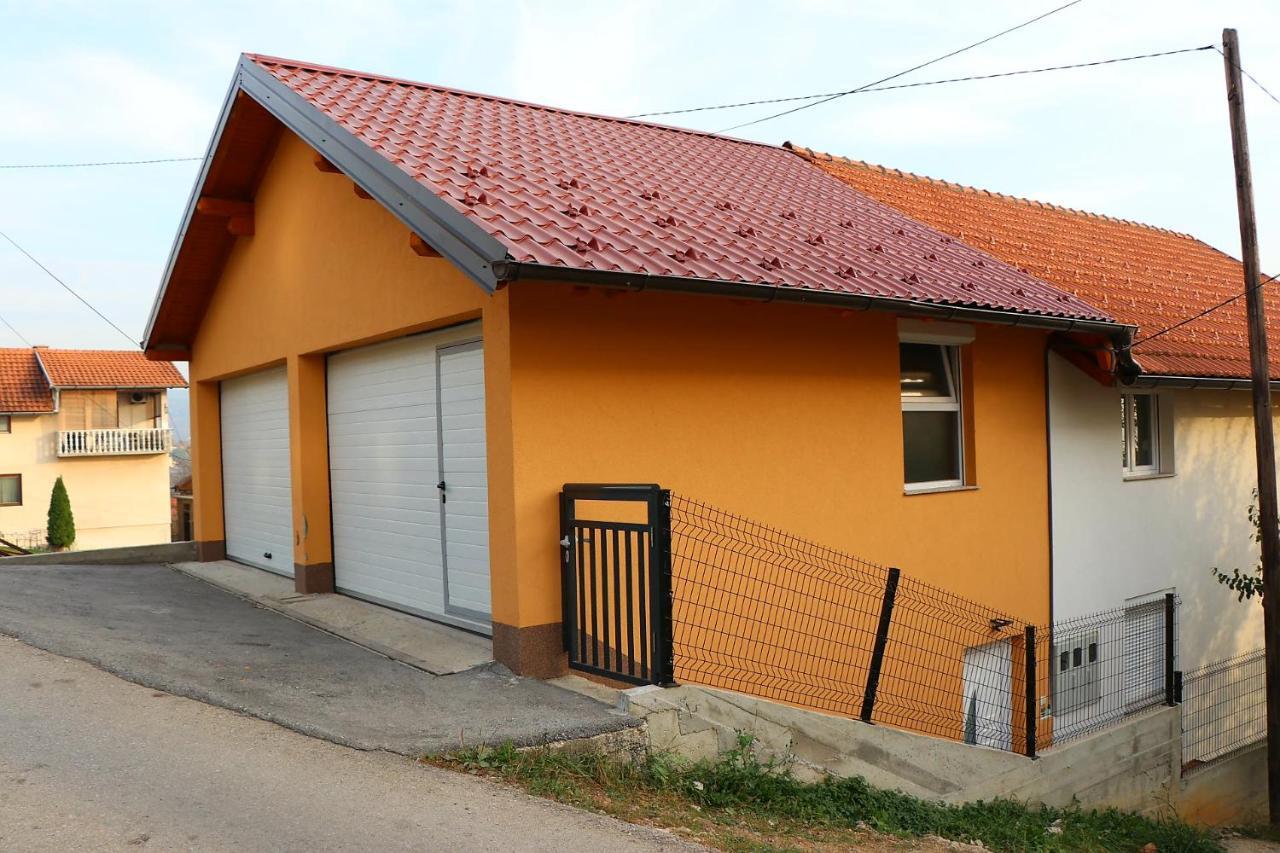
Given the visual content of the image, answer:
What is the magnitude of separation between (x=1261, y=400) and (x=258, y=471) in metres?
10.3

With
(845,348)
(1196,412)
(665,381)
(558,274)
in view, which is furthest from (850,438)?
(1196,412)

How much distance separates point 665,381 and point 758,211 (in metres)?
2.70

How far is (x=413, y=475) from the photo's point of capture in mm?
8258

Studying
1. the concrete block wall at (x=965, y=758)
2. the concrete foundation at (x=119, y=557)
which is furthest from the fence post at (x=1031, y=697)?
the concrete foundation at (x=119, y=557)

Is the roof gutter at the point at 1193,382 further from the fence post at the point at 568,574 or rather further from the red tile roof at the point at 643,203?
the fence post at the point at 568,574

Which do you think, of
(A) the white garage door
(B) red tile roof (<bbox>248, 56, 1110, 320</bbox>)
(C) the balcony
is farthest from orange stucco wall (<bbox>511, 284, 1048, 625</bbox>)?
(C) the balcony

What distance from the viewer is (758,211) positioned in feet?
29.9

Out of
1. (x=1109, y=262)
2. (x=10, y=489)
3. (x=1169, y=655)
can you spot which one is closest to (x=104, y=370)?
(x=10, y=489)

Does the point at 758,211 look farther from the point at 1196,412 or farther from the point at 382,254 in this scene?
the point at 1196,412

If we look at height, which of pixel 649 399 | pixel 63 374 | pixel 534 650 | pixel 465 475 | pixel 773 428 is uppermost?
pixel 63 374

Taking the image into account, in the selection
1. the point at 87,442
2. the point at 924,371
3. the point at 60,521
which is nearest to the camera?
the point at 924,371

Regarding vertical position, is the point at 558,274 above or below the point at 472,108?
below

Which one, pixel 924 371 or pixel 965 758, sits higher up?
pixel 924 371

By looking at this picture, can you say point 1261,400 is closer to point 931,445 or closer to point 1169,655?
point 1169,655
